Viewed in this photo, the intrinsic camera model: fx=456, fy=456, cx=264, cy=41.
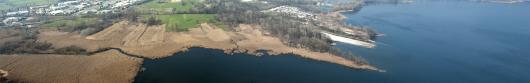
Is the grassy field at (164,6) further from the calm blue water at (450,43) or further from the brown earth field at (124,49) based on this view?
the calm blue water at (450,43)

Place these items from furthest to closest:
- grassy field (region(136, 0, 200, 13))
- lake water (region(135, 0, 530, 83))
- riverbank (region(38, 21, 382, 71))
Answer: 1. grassy field (region(136, 0, 200, 13))
2. riverbank (region(38, 21, 382, 71))
3. lake water (region(135, 0, 530, 83))

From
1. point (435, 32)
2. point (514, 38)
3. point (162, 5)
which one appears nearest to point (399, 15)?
point (435, 32)

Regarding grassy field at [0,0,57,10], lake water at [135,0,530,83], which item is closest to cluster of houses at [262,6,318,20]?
lake water at [135,0,530,83]

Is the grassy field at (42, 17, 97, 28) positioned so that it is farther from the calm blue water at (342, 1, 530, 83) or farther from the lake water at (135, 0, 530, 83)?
the calm blue water at (342, 1, 530, 83)

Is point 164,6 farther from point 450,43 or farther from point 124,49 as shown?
point 450,43

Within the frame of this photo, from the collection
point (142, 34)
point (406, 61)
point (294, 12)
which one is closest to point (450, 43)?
point (406, 61)

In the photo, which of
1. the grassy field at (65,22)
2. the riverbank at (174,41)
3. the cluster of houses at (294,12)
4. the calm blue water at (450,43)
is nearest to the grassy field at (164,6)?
the grassy field at (65,22)
